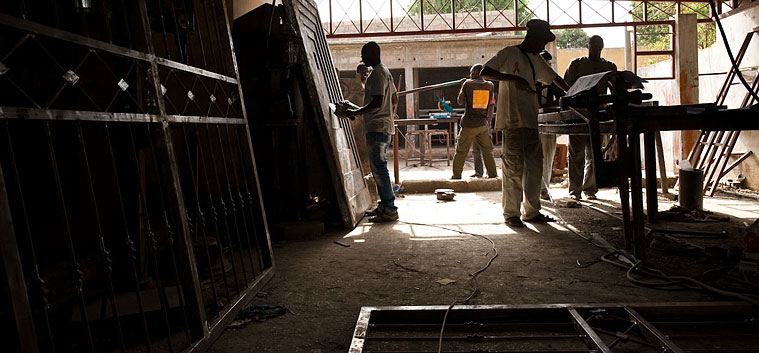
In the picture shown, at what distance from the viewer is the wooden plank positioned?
531cm

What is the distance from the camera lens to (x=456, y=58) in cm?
1641

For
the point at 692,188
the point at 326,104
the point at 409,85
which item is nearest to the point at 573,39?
the point at 409,85

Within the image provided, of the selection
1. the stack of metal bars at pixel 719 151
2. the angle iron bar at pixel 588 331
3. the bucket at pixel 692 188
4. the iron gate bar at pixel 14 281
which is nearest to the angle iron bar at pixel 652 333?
the angle iron bar at pixel 588 331

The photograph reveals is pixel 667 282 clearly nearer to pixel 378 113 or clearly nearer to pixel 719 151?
pixel 378 113

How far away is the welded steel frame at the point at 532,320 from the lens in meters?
2.46

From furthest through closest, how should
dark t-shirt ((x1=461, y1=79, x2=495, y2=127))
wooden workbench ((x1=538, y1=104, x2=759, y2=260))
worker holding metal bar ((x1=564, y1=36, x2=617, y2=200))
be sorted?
1. dark t-shirt ((x1=461, y1=79, x2=495, y2=127))
2. worker holding metal bar ((x1=564, y1=36, x2=617, y2=200))
3. wooden workbench ((x1=538, y1=104, x2=759, y2=260))

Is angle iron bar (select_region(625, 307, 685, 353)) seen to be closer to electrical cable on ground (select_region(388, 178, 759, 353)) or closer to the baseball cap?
electrical cable on ground (select_region(388, 178, 759, 353))

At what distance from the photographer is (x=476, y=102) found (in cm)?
838

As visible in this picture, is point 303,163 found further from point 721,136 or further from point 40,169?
point 721,136

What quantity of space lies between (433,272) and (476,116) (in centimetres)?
528

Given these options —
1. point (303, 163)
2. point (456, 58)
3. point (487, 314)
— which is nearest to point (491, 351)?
point (487, 314)

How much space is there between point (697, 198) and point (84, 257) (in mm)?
6064

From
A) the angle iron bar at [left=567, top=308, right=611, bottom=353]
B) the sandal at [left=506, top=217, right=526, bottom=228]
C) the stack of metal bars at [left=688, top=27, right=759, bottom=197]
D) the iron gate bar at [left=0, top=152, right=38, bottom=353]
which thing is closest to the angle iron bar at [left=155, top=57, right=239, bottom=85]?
the iron gate bar at [left=0, top=152, right=38, bottom=353]

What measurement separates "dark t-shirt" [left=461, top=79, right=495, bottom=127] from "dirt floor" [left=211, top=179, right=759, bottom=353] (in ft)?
10.1
